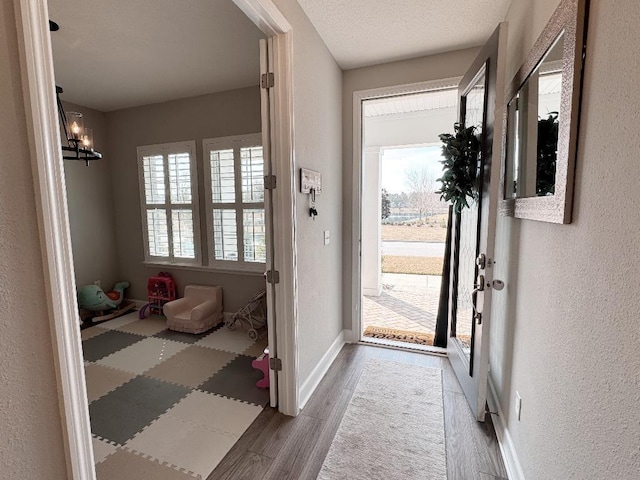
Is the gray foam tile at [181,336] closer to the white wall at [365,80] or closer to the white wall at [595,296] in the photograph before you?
the white wall at [365,80]

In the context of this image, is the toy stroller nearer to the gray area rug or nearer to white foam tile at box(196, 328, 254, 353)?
white foam tile at box(196, 328, 254, 353)

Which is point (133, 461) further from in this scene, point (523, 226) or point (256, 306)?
point (523, 226)

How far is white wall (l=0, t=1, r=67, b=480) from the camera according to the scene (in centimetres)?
65

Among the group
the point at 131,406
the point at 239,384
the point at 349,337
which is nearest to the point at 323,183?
the point at 349,337

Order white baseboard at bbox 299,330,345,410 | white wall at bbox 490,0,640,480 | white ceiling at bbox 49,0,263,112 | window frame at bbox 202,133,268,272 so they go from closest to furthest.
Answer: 1. white wall at bbox 490,0,640,480
2. white ceiling at bbox 49,0,263,112
3. white baseboard at bbox 299,330,345,410
4. window frame at bbox 202,133,268,272

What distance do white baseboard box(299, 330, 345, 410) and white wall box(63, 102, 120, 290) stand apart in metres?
3.49

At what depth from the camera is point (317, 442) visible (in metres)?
1.86

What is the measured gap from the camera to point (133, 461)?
1.74 m

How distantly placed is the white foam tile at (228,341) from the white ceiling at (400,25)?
9.66 feet

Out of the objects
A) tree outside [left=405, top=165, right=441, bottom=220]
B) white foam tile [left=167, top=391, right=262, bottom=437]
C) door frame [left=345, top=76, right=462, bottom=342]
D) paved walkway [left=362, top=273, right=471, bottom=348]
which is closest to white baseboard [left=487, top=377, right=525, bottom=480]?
paved walkway [left=362, top=273, right=471, bottom=348]

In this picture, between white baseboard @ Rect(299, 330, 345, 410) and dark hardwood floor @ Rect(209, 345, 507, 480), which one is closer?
dark hardwood floor @ Rect(209, 345, 507, 480)

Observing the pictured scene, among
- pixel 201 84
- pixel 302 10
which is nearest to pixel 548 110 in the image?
pixel 302 10

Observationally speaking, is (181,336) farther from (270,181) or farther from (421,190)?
(421,190)

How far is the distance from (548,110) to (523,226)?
0.60 metres
